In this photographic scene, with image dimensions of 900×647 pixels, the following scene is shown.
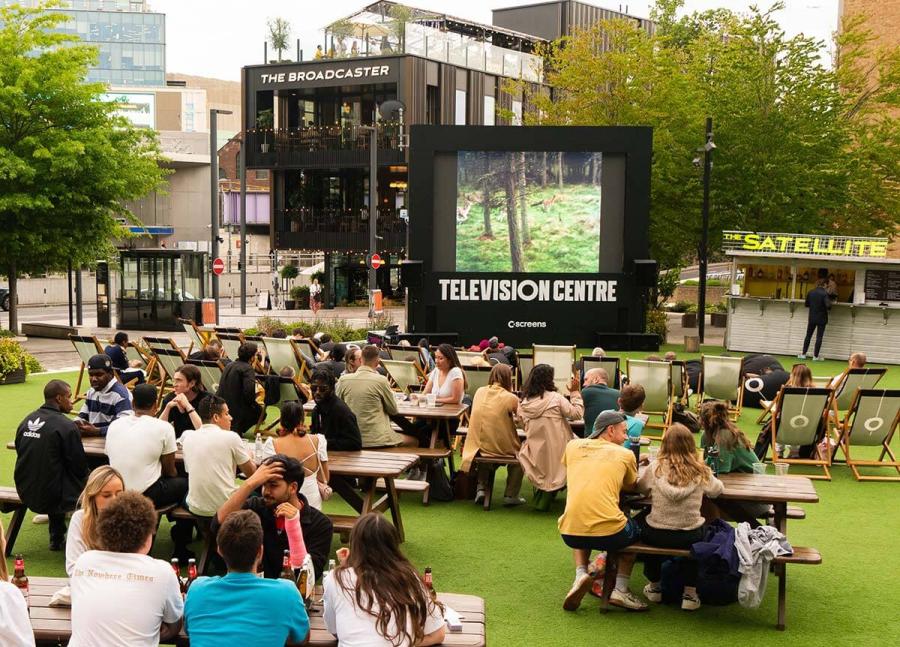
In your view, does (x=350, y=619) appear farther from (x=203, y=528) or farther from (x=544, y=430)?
(x=544, y=430)

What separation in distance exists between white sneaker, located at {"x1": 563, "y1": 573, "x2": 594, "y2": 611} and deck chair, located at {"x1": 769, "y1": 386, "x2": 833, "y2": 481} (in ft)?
15.0

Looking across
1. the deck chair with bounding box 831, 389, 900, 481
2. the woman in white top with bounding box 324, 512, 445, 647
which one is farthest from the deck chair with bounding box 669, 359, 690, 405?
the woman in white top with bounding box 324, 512, 445, 647

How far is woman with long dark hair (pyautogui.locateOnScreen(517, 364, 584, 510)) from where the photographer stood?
358 inches

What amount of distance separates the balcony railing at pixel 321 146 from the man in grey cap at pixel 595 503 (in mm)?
42224

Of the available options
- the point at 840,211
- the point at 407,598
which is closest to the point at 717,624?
the point at 407,598

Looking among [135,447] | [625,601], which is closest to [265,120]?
[135,447]

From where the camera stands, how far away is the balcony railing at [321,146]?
159 ft

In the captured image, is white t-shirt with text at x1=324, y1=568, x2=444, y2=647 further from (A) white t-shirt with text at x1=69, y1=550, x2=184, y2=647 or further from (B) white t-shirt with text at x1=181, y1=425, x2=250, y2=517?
(B) white t-shirt with text at x1=181, y1=425, x2=250, y2=517

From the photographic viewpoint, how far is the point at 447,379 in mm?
10680

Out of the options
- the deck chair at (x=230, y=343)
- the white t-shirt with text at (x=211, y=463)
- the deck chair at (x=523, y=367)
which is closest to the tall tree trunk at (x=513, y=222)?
the deck chair at (x=523, y=367)

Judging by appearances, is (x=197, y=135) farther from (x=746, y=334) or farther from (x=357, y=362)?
(x=357, y=362)

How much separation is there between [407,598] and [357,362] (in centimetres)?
596

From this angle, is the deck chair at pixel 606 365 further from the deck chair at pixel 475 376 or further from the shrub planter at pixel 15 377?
the shrub planter at pixel 15 377

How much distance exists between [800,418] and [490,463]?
3.59 meters
